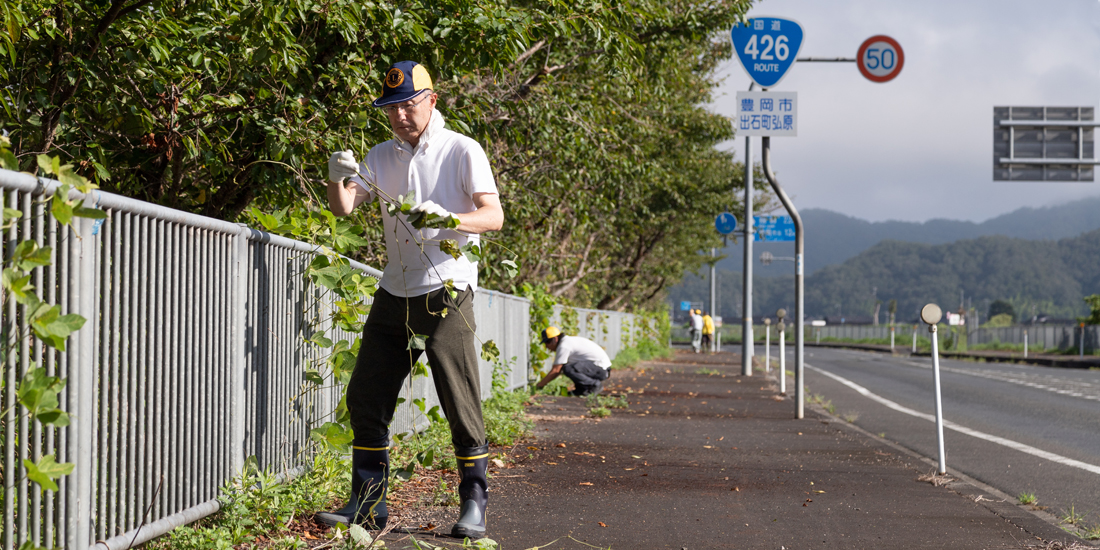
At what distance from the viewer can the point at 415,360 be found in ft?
12.0

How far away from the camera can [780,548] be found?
396cm

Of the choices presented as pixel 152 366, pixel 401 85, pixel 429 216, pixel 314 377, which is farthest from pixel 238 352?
pixel 401 85

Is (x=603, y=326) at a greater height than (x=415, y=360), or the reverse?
(x=415, y=360)

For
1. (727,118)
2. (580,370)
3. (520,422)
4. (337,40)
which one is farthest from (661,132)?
(337,40)

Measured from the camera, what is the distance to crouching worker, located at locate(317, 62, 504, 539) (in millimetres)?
3594

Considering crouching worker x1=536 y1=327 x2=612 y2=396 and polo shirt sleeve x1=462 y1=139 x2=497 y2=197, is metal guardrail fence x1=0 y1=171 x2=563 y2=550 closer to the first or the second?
polo shirt sleeve x1=462 y1=139 x2=497 y2=197

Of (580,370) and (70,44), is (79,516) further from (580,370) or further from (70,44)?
(580,370)

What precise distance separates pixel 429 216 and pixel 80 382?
1214mm

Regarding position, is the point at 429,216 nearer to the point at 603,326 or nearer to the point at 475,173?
the point at 475,173

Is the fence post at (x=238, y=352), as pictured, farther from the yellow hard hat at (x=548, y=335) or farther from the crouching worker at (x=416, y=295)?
the yellow hard hat at (x=548, y=335)

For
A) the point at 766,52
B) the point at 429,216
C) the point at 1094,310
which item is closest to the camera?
the point at 429,216

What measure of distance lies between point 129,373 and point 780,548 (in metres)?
2.74

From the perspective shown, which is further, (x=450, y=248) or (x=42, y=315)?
(x=450, y=248)

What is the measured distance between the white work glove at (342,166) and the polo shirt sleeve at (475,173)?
43 cm
